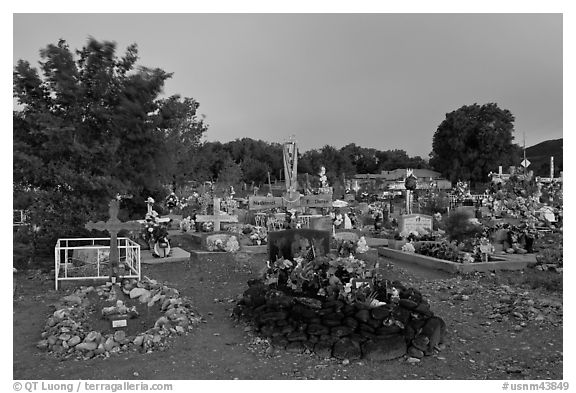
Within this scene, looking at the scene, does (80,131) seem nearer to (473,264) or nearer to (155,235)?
(155,235)

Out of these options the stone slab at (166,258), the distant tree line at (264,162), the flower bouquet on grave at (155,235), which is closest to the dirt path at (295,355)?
the stone slab at (166,258)

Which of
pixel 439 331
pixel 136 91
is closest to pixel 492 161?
pixel 136 91

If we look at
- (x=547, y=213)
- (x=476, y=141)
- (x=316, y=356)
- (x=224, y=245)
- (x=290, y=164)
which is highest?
(x=476, y=141)

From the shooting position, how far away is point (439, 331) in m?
6.59

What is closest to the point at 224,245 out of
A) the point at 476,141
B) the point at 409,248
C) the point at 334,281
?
the point at 409,248

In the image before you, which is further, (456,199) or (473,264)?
(456,199)

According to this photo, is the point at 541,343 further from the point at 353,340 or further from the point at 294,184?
the point at 294,184

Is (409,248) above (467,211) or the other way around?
the other way around

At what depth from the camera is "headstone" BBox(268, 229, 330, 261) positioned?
9867 millimetres

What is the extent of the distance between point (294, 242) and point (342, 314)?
344cm

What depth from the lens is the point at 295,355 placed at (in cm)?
626

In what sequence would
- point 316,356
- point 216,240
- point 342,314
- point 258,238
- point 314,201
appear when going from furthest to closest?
point 314,201 < point 258,238 < point 216,240 < point 342,314 < point 316,356

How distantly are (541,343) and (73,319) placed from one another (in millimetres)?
6745
